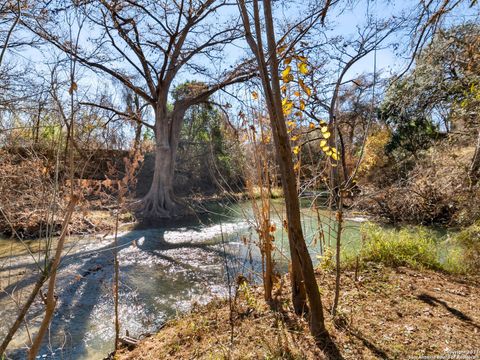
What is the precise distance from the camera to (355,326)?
2.26m

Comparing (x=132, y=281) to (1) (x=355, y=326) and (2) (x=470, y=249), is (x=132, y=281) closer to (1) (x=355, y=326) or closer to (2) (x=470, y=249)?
(1) (x=355, y=326)

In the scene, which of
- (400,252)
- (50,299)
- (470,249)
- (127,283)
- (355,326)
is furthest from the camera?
(127,283)

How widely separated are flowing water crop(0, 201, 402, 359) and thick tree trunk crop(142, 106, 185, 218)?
4.15m

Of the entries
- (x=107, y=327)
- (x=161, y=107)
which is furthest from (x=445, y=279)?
(x=161, y=107)

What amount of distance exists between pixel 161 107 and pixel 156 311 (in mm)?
10100

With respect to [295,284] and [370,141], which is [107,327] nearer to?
[295,284]

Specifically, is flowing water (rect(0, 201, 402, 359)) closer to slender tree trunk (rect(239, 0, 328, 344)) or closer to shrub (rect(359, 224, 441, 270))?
shrub (rect(359, 224, 441, 270))

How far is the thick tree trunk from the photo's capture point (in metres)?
12.3

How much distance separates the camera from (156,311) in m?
3.92

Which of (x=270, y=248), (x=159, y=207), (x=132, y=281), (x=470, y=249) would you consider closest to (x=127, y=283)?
(x=132, y=281)

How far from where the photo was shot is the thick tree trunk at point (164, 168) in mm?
12320

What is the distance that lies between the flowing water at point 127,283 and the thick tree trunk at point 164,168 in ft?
13.6

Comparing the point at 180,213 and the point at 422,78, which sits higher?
the point at 422,78

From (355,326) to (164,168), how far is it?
1132cm
